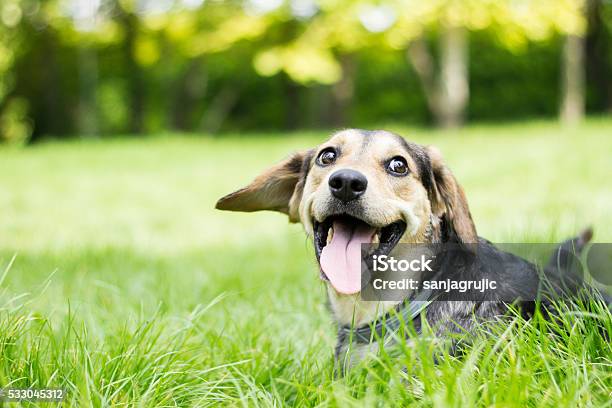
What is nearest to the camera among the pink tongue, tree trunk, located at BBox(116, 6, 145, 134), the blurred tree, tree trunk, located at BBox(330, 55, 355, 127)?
the pink tongue

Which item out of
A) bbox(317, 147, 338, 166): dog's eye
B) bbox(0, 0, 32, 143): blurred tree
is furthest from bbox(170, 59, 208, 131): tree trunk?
bbox(317, 147, 338, 166): dog's eye

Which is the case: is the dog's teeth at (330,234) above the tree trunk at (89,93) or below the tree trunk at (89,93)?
below

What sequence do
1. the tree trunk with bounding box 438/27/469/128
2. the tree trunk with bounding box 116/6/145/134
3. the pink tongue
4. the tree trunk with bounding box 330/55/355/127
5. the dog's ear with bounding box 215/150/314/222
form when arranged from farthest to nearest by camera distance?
1. the tree trunk with bounding box 116/6/145/134
2. the tree trunk with bounding box 330/55/355/127
3. the tree trunk with bounding box 438/27/469/128
4. the dog's ear with bounding box 215/150/314/222
5. the pink tongue

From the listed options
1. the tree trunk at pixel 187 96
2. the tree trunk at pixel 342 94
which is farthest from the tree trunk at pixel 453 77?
the tree trunk at pixel 187 96

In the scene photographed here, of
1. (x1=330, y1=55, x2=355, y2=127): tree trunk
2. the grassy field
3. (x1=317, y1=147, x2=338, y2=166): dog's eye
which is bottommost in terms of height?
the grassy field

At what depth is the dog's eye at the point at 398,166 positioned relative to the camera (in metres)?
3.22

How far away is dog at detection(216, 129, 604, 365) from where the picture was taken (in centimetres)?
296

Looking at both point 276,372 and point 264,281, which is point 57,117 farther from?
point 276,372

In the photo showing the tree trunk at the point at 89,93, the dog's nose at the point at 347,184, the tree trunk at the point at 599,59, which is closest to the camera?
the dog's nose at the point at 347,184

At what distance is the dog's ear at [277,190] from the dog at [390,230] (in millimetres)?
175

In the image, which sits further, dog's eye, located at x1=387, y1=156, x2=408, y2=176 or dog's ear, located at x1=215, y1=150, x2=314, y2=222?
dog's ear, located at x1=215, y1=150, x2=314, y2=222

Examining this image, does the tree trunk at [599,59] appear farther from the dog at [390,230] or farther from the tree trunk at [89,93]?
the dog at [390,230]

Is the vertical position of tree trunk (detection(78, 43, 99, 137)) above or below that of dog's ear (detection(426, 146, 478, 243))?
above

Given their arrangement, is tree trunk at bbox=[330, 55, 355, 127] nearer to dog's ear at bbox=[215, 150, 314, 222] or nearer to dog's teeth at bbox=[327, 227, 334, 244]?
dog's ear at bbox=[215, 150, 314, 222]
